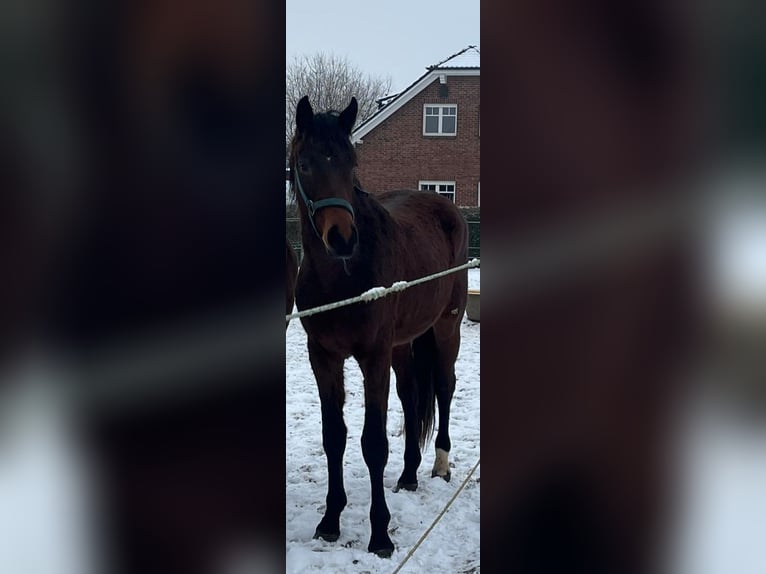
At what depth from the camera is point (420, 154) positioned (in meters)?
8.30

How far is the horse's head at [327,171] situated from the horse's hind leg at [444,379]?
1.35 metres

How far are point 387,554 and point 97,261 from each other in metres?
2.07

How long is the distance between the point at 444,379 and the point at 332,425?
3.21 ft

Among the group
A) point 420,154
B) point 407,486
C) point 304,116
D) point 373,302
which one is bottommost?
point 407,486

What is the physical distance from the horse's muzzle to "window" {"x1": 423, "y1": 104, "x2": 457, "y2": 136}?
19.4 feet

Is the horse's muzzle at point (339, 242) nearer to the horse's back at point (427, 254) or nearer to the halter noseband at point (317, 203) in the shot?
the halter noseband at point (317, 203)

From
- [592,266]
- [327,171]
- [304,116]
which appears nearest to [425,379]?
[327,171]

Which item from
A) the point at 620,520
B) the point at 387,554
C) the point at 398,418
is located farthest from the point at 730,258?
the point at 398,418

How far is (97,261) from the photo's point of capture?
21.1 inches

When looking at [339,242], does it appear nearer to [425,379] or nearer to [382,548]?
[382,548]

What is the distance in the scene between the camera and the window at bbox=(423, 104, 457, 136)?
767 cm

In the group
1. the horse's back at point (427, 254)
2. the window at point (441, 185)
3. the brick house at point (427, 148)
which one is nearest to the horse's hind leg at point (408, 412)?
the horse's back at point (427, 254)

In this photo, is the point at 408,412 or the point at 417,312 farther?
the point at 408,412

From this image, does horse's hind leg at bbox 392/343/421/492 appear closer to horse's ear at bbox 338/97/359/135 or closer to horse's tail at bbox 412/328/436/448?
horse's tail at bbox 412/328/436/448
